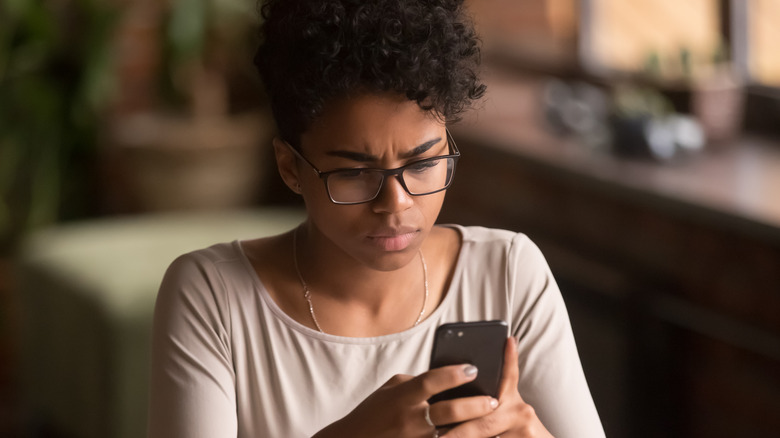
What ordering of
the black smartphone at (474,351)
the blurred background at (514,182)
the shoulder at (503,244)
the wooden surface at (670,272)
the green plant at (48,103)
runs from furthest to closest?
the green plant at (48,103) < the blurred background at (514,182) < the wooden surface at (670,272) < the shoulder at (503,244) < the black smartphone at (474,351)

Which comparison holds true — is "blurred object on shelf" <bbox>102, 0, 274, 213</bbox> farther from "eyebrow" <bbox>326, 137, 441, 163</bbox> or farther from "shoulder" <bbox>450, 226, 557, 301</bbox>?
"eyebrow" <bbox>326, 137, 441, 163</bbox>

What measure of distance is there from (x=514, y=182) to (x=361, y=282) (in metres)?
1.73

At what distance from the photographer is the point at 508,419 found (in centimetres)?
96

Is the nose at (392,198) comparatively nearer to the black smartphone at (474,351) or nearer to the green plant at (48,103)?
the black smartphone at (474,351)

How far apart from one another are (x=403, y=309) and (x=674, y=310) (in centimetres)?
134

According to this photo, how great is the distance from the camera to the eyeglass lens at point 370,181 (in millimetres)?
992

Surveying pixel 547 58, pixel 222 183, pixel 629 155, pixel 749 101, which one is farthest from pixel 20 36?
pixel 749 101

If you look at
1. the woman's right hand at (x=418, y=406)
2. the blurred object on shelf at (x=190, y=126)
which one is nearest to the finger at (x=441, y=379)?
the woman's right hand at (x=418, y=406)

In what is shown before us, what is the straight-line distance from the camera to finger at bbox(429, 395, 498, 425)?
934 mm

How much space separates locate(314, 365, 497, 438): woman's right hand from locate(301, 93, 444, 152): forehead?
9.2 inches

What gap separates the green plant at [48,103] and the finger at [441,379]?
284 cm

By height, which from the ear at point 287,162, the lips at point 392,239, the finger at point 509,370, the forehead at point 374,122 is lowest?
the finger at point 509,370

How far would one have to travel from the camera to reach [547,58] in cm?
352

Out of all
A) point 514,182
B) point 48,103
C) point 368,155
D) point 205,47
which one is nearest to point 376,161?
point 368,155
